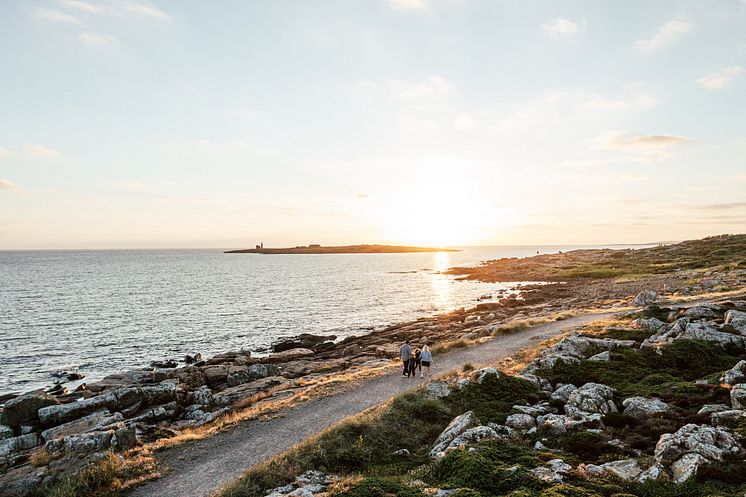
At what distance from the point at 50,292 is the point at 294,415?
11028 centimetres

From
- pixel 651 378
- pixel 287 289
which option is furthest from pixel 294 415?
pixel 287 289

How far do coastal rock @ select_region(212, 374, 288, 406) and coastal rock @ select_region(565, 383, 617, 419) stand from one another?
20.8 metres

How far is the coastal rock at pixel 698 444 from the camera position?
41.8 ft

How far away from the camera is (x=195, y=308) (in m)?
85.3

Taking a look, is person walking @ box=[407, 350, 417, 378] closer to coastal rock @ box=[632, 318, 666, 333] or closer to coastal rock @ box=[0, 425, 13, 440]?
coastal rock @ box=[632, 318, 666, 333]

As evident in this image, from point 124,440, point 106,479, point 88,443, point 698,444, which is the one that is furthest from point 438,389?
point 88,443

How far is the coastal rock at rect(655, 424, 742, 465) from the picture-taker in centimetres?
1274

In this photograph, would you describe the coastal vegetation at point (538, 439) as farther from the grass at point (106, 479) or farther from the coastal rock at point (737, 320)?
the grass at point (106, 479)

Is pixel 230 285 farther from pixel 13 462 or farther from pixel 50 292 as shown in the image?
pixel 13 462

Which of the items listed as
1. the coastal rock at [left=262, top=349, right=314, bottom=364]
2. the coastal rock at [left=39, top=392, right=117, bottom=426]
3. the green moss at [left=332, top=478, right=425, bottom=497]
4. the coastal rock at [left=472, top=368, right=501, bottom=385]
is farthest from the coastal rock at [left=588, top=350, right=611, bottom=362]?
the coastal rock at [left=39, top=392, right=117, bottom=426]

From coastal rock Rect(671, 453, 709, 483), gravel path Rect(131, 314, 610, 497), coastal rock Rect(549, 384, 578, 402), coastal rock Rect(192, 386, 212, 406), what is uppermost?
coastal rock Rect(671, 453, 709, 483)

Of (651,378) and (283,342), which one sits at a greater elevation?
(651,378)

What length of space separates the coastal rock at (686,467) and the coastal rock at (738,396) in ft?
17.4

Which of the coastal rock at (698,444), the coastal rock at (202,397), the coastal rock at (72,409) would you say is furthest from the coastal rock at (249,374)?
the coastal rock at (698,444)
